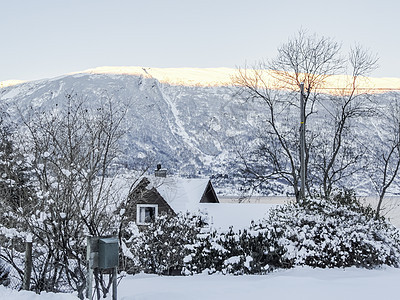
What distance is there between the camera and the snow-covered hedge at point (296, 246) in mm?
11336

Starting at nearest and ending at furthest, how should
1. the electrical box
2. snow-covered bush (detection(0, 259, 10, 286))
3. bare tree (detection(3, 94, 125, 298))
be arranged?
the electrical box → bare tree (detection(3, 94, 125, 298)) → snow-covered bush (detection(0, 259, 10, 286))

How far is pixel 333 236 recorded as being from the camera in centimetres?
1177

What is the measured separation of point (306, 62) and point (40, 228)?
20425 mm

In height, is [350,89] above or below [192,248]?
above

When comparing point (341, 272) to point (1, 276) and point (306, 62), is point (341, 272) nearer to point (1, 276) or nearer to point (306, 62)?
point (1, 276)

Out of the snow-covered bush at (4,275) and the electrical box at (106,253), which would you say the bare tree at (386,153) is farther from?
the electrical box at (106,253)

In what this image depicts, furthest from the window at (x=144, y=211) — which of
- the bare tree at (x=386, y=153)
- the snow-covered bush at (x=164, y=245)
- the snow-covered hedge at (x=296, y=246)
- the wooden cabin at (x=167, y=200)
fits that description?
the snow-covered hedge at (x=296, y=246)

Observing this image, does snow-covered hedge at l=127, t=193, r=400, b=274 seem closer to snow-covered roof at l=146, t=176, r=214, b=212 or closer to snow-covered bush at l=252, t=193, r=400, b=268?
snow-covered bush at l=252, t=193, r=400, b=268

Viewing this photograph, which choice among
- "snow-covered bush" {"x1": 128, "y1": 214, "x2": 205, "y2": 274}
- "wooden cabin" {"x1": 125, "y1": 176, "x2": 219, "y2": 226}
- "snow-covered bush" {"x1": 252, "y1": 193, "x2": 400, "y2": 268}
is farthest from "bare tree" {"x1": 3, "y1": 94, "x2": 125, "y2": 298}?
"wooden cabin" {"x1": 125, "y1": 176, "x2": 219, "y2": 226}

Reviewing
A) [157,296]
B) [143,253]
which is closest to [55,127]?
[157,296]

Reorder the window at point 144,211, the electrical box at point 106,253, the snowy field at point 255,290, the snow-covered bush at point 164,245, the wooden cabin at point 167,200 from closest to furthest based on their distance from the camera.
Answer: the electrical box at point 106,253 → the snowy field at point 255,290 → the snow-covered bush at point 164,245 → the wooden cabin at point 167,200 → the window at point 144,211

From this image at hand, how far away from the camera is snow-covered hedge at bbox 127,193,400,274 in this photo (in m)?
11.3

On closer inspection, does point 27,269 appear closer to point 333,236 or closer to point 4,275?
point 4,275

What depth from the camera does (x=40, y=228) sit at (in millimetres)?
7508
